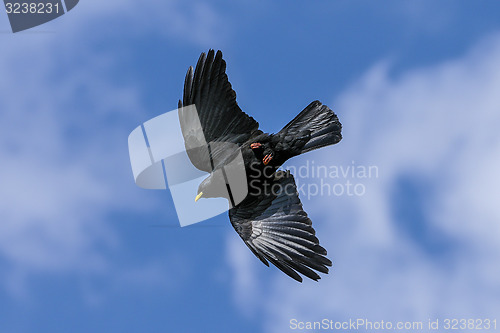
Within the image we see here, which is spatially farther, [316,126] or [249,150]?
[316,126]

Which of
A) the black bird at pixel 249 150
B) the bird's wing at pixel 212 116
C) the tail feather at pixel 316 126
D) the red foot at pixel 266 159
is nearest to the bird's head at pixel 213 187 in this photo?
the black bird at pixel 249 150

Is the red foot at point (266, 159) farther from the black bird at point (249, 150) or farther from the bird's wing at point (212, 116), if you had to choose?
the bird's wing at point (212, 116)

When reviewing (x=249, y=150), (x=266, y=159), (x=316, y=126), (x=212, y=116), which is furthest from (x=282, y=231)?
(x=212, y=116)

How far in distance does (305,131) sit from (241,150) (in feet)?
4.16

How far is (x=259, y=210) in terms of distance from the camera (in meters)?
13.7

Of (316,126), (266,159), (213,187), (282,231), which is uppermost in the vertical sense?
(316,126)

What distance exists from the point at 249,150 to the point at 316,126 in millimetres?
1427

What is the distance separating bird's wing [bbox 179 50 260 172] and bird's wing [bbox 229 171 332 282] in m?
1.09

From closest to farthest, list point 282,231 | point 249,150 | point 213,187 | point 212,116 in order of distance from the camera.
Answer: point 282,231 → point 249,150 → point 213,187 → point 212,116

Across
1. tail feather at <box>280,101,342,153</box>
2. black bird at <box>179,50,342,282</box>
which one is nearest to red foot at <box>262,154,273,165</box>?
A: black bird at <box>179,50,342,282</box>

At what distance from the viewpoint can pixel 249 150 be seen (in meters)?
13.6

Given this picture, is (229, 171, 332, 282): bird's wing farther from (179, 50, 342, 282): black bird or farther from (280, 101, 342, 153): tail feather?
(280, 101, 342, 153): tail feather

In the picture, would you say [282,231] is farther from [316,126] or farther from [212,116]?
[212,116]

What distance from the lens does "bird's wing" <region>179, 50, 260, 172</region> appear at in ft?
45.7
